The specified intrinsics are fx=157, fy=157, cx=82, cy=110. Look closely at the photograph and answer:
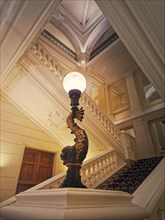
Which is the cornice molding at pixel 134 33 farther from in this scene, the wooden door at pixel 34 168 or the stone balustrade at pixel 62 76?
the wooden door at pixel 34 168

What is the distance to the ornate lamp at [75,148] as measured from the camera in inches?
50.7

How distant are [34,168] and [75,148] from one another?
14.4 feet

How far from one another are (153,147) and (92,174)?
420cm

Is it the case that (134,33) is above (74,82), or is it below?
above

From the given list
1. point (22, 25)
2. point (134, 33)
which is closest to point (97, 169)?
point (134, 33)

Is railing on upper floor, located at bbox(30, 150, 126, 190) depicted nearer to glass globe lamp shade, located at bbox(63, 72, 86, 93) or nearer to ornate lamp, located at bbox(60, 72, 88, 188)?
ornate lamp, located at bbox(60, 72, 88, 188)

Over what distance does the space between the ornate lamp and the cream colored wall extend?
149 inches

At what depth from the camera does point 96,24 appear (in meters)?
8.81

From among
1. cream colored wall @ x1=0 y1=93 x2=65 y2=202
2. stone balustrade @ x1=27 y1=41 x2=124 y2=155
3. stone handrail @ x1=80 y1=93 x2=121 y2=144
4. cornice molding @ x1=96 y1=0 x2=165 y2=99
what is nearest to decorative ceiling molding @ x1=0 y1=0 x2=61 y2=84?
stone balustrade @ x1=27 y1=41 x2=124 y2=155

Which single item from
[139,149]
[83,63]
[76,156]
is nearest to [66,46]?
[83,63]

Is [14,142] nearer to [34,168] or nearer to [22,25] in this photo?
[34,168]

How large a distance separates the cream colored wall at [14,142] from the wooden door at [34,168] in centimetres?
20

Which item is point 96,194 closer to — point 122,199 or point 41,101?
point 122,199

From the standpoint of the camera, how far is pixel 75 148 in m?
1.36
